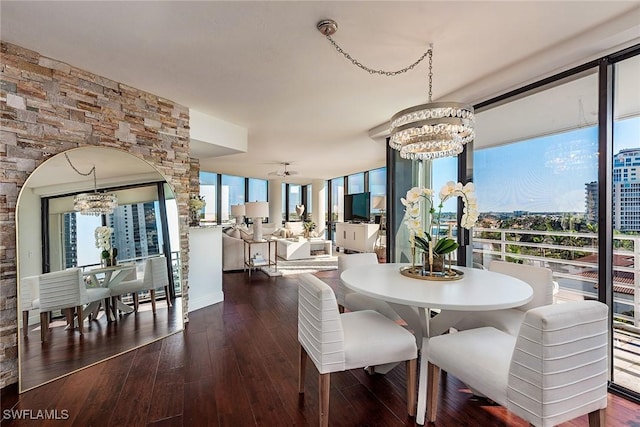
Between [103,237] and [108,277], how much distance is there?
0.37 metres

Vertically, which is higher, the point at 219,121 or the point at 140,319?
the point at 219,121

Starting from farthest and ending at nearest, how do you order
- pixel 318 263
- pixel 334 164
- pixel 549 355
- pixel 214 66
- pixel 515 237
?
pixel 334 164, pixel 318 263, pixel 515 237, pixel 214 66, pixel 549 355

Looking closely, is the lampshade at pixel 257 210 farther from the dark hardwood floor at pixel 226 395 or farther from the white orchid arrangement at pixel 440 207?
the white orchid arrangement at pixel 440 207

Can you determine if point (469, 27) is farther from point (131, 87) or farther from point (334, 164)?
point (334, 164)

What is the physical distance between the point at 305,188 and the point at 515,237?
9457 mm

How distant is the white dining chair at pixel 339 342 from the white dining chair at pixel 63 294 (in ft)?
6.40

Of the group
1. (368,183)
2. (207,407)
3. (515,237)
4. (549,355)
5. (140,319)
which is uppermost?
(368,183)

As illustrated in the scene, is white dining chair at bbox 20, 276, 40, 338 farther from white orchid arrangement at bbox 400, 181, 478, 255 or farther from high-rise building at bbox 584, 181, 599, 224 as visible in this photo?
high-rise building at bbox 584, 181, 599, 224

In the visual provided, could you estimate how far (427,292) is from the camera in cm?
163

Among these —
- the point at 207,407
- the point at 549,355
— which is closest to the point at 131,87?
the point at 207,407

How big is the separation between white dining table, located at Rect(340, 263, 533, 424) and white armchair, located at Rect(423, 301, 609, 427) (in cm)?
27

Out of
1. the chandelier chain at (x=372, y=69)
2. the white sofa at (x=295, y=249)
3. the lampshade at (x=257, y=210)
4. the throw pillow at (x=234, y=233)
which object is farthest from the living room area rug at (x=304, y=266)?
the chandelier chain at (x=372, y=69)

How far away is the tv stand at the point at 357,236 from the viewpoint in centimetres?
737

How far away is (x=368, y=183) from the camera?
27.4 feet
